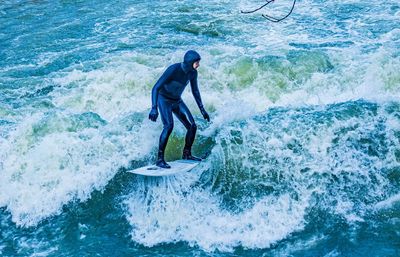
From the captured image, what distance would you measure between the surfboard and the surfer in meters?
0.10

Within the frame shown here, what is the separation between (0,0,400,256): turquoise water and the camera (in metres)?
7.87

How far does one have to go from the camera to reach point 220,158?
8961 mm

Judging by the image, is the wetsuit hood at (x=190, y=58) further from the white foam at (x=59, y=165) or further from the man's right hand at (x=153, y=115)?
the white foam at (x=59, y=165)

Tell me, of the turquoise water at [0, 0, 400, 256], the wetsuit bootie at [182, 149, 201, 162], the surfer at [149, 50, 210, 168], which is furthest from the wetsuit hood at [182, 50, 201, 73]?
the turquoise water at [0, 0, 400, 256]

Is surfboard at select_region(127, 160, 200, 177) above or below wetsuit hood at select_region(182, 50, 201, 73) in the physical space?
below

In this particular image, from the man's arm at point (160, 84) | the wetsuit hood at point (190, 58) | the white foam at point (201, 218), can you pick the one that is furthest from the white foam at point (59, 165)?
the wetsuit hood at point (190, 58)

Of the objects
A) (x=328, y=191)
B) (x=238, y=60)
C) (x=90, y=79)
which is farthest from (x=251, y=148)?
(x=90, y=79)

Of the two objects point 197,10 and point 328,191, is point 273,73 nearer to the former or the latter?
point 328,191

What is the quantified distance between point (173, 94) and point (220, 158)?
1.55 meters

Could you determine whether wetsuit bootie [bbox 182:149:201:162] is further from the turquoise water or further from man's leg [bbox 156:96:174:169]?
man's leg [bbox 156:96:174:169]

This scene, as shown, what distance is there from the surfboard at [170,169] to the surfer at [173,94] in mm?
97

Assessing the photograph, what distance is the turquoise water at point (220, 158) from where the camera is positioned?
25.8 feet

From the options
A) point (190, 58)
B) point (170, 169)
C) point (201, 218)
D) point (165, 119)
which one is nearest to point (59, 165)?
point (170, 169)

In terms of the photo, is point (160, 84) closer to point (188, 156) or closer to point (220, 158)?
point (188, 156)
